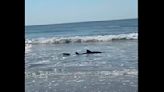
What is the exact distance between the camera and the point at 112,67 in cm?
1281

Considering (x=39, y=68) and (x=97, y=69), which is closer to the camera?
Answer: (x=97, y=69)
